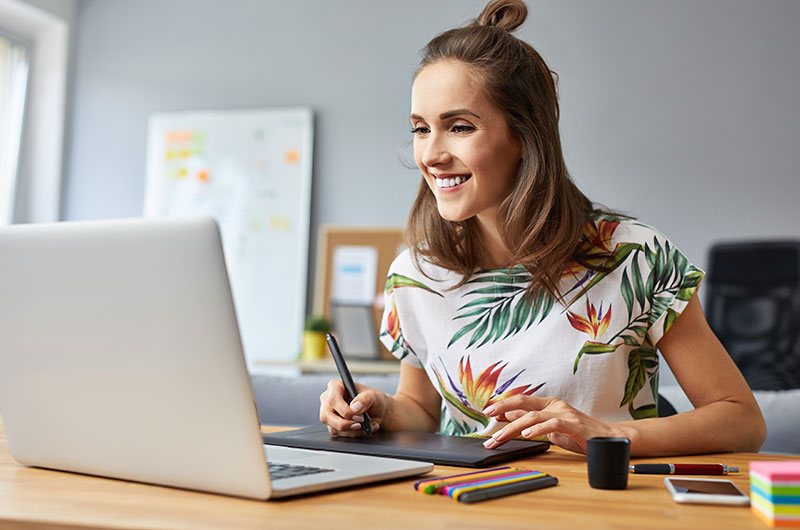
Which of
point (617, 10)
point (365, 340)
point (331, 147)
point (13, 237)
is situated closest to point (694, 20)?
point (617, 10)

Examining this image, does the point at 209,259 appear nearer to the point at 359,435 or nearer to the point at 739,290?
the point at 359,435

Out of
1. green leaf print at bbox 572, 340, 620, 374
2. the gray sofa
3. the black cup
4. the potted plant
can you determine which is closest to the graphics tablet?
the black cup

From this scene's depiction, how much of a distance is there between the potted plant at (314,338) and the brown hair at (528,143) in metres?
2.44

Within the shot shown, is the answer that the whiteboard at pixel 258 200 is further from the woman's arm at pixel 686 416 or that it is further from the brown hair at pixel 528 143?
the woman's arm at pixel 686 416

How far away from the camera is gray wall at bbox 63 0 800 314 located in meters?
3.61

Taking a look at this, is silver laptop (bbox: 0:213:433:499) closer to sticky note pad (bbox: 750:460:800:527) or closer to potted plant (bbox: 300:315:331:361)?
sticky note pad (bbox: 750:460:800:527)

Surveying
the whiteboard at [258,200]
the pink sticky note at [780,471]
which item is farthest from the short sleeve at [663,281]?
the whiteboard at [258,200]

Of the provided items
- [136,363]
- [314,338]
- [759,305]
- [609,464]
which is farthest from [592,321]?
[314,338]

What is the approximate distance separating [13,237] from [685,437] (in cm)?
82

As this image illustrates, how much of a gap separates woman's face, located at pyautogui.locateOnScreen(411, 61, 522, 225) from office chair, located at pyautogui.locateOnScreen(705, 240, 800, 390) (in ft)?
7.44

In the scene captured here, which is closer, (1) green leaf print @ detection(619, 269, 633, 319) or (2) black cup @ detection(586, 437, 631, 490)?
(2) black cup @ detection(586, 437, 631, 490)

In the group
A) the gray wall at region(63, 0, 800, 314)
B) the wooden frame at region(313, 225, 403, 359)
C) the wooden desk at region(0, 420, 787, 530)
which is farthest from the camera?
the wooden frame at region(313, 225, 403, 359)

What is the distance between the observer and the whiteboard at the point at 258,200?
162 inches

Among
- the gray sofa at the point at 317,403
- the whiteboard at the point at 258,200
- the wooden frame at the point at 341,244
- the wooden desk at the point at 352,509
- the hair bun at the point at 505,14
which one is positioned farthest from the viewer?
the whiteboard at the point at 258,200
